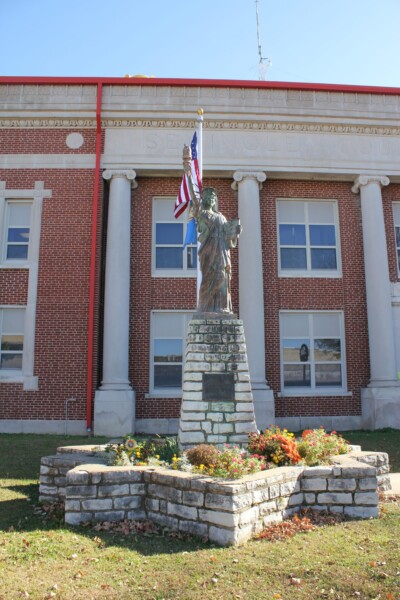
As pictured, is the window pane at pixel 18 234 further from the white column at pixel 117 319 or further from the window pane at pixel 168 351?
the window pane at pixel 168 351

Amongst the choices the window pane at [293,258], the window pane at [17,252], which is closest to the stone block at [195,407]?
the window pane at [293,258]

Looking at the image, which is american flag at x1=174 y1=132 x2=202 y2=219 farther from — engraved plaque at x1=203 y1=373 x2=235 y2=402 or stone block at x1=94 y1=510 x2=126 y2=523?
stone block at x1=94 y1=510 x2=126 y2=523

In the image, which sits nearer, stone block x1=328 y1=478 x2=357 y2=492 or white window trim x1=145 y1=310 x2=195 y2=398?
stone block x1=328 y1=478 x2=357 y2=492

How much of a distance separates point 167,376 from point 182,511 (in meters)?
10.1

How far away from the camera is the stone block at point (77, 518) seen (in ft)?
20.9

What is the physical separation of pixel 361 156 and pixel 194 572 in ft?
49.8

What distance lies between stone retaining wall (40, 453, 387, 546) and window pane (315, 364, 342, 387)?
9.45 m

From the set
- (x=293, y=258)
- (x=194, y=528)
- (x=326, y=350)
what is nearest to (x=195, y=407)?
(x=194, y=528)

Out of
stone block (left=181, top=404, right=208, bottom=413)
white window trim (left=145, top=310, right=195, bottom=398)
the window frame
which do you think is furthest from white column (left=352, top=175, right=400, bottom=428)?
stone block (left=181, top=404, right=208, bottom=413)

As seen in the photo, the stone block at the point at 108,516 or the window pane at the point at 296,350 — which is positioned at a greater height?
the window pane at the point at 296,350

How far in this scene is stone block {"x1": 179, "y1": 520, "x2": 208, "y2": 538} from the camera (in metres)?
5.83

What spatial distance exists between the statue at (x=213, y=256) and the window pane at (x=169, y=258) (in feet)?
25.2

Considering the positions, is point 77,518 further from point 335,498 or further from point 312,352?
point 312,352

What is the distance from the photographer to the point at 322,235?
56.9 feet
